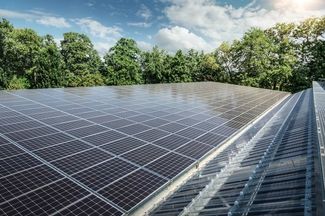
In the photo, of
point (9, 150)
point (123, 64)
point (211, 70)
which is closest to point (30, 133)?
point (9, 150)

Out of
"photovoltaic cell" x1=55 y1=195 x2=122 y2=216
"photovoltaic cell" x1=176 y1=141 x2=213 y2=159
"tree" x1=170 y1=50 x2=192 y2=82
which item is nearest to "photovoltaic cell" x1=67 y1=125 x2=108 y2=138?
"photovoltaic cell" x1=176 y1=141 x2=213 y2=159

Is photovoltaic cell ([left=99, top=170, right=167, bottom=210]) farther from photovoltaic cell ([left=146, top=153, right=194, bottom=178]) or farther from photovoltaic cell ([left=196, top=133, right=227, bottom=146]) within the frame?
photovoltaic cell ([left=196, top=133, right=227, bottom=146])

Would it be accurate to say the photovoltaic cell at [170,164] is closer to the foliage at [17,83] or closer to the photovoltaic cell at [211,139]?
the photovoltaic cell at [211,139]

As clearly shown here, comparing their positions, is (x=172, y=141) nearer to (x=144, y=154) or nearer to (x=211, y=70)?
(x=144, y=154)

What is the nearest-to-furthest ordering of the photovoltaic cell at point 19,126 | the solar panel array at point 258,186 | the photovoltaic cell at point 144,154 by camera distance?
the solar panel array at point 258,186 < the photovoltaic cell at point 144,154 < the photovoltaic cell at point 19,126

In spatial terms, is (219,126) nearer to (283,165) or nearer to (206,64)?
(283,165)

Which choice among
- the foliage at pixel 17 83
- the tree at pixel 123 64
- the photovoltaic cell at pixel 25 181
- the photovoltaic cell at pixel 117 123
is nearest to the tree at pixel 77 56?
the tree at pixel 123 64
